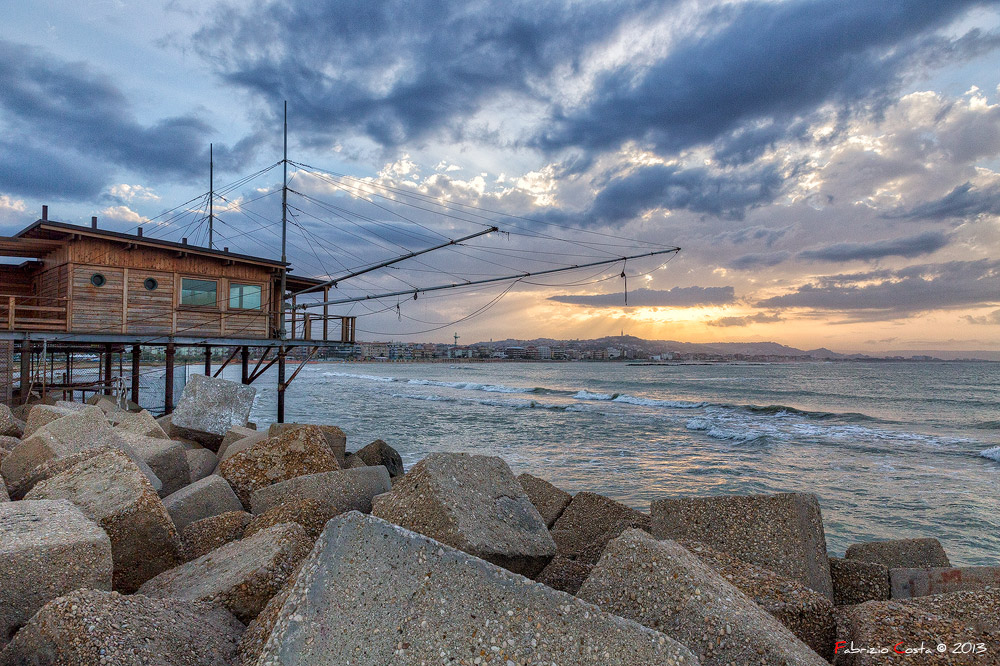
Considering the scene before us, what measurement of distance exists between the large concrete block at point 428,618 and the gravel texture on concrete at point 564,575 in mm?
1650

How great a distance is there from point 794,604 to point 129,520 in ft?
15.2

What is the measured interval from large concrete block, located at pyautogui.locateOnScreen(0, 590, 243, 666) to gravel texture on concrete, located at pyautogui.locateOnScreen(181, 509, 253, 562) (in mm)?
1880

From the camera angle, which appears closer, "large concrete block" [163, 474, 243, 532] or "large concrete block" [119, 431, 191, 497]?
"large concrete block" [163, 474, 243, 532]

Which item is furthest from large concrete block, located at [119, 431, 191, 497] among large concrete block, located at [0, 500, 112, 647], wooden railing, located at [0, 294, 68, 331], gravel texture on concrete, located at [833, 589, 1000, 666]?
wooden railing, located at [0, 294, 68, 331]

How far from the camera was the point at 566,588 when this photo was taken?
397 cm

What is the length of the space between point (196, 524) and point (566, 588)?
3170 mm

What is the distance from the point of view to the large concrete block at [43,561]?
9.34 feet

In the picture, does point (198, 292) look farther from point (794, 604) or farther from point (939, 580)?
point (939, 580)

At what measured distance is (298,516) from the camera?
14.1ft

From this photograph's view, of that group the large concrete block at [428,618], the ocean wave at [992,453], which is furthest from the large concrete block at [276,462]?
the ocean wave at [992,453]

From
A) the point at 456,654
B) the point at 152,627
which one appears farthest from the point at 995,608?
the point at 152,627

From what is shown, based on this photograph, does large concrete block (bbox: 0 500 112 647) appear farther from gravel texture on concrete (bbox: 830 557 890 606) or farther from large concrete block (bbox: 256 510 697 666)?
gravel texture on concrete (bbox: 830 557 890 606)

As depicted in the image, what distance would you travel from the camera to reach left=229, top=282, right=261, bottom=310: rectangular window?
65.2ft

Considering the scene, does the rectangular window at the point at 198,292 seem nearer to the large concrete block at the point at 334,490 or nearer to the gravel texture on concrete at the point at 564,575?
the large concrete block at the point at 334,490
